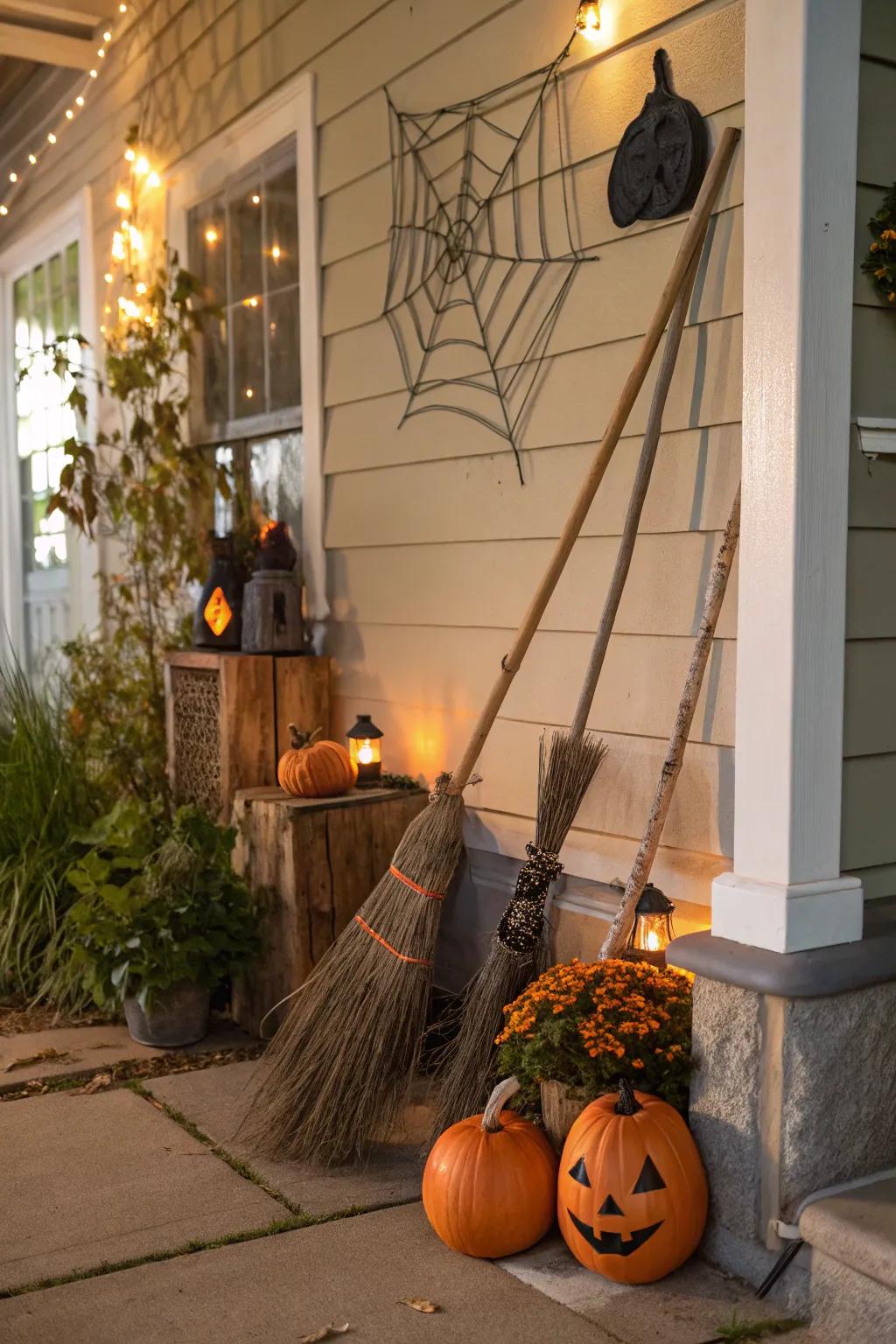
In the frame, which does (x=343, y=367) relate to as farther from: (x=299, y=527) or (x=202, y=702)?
(x=202, y=702)

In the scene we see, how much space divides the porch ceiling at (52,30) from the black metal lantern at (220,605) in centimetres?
257

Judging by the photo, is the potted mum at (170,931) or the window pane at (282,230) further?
the window pane at (282,230)

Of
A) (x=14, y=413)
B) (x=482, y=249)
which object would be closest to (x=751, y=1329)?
(x=482, y=249)

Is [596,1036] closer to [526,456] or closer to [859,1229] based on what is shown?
[859,1229]

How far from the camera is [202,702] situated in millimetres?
4207

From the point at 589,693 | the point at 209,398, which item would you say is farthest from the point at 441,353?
the point at 209,398

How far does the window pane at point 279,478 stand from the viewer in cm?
443

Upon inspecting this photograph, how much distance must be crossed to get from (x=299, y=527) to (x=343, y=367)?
2.00ft

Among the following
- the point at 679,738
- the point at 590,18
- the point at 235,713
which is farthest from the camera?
the point at 235,713

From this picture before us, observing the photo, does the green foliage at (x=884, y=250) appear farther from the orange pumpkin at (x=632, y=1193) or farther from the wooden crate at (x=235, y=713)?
the wooden crate at (x=235, y=713)

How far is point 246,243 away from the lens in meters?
4.66

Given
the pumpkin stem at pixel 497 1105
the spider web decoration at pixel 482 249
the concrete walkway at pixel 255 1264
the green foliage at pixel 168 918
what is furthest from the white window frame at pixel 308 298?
the pumpkin stem at pixel 497 1105

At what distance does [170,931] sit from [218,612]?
1143mm

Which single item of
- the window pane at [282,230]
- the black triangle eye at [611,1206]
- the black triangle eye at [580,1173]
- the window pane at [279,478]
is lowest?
the black triangle eye at [611,1206]
